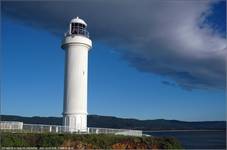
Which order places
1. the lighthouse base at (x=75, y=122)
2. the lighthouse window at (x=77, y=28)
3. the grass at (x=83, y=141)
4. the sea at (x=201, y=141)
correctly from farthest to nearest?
1. the sea at (x=201, y=141)
2. the lighthouse window at (x=77, y=28)
3. the lighthouse base at (x=75, y=122)
4. the grass at (x=83, y=141)

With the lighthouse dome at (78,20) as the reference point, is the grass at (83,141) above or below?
below

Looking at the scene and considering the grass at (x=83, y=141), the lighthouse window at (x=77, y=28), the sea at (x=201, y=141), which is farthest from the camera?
the sea at (x=201, y=141)

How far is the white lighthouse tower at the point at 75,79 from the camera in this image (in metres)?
25.9

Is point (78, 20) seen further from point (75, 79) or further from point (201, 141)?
point (201, 141)

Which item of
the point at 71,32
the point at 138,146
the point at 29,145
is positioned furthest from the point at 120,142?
the point at 71,32

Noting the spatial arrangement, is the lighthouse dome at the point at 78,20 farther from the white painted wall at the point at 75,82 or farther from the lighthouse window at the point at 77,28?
the white painted wall at the point at 75,82

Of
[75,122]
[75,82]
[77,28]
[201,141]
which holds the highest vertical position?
[77,28]

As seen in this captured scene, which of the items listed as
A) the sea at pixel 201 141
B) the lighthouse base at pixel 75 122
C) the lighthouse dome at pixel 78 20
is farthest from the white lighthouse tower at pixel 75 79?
the sea at pixel 201 141

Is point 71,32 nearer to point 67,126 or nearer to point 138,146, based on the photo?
point 67,126

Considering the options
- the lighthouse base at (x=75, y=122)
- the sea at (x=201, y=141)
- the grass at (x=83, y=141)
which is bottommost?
the sea at (x=201, y=141)

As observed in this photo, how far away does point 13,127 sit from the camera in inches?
897

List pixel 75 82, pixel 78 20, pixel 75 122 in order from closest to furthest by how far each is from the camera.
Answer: pixel 75 122 → pixel 75 82 → pixel 78 20

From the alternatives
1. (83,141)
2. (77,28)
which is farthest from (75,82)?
(83,141)

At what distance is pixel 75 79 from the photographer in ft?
85.6
